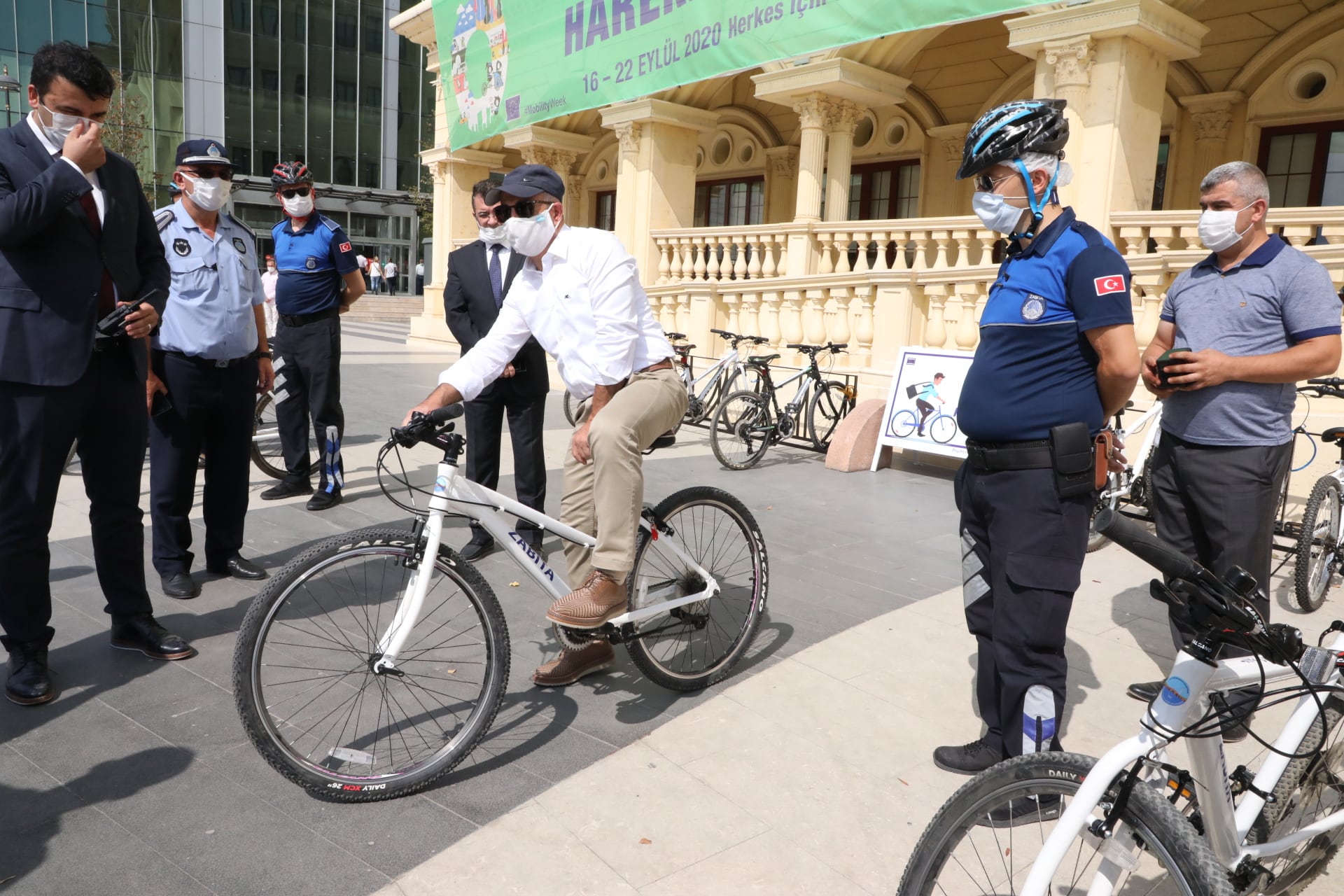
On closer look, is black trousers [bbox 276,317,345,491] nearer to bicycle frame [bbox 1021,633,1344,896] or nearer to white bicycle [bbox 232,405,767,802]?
white bicycle [bbox 232,405,767,802]

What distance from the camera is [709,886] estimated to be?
2584 mm

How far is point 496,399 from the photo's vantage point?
5453mm

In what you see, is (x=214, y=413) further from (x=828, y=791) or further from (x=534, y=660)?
(x=828, y=791)

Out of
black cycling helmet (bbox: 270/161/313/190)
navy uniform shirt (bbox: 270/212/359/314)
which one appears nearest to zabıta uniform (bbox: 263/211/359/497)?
navy uniform shirt (bbox: 270/212/359/314)

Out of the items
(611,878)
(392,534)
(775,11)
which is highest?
(775,11)

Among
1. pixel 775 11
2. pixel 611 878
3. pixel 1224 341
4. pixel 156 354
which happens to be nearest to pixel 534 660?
pixel 611 878

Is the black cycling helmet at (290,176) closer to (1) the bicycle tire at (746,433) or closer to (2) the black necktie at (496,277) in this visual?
(2) the black necktie at (496,277)

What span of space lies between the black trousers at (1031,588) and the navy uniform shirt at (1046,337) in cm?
17

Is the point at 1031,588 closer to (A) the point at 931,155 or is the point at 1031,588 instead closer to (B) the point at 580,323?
(B) the point at 580,323

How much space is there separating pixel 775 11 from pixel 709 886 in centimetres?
1013

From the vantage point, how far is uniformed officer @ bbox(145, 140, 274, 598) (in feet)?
15.4

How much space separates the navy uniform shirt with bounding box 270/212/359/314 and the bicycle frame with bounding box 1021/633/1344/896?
5.58 m

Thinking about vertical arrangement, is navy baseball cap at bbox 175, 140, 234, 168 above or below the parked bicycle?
above

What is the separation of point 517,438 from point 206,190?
75.4 inches
